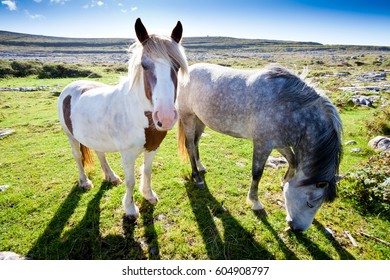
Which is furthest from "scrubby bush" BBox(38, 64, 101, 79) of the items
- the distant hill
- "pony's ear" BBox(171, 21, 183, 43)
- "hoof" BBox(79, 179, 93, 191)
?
"pony's ear" BBox(171, 21, 183, 43)

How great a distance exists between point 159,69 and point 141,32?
0.60 m

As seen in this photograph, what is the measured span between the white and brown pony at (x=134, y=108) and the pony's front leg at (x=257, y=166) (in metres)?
1.75

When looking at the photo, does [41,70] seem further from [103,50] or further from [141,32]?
[103,50]

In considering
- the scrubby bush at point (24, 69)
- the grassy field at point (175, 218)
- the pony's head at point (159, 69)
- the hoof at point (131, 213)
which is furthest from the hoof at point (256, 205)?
the scrubby bush at point (24, 69)

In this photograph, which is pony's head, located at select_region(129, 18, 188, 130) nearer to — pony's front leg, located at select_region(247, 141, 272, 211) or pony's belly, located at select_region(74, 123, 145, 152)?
pony's belly, located at select_region(74, 123, 145, 152)

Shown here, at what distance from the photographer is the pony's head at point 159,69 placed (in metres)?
2.51

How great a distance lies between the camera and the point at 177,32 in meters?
2.99

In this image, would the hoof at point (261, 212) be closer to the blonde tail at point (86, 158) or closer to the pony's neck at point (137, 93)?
the pony's neck at point (137, 93)

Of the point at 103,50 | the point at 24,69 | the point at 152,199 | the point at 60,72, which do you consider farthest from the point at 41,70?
the point at 103,50

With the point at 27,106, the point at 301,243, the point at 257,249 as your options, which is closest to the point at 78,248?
the point at 257,249

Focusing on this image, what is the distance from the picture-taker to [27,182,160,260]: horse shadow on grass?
3507 millimetres
